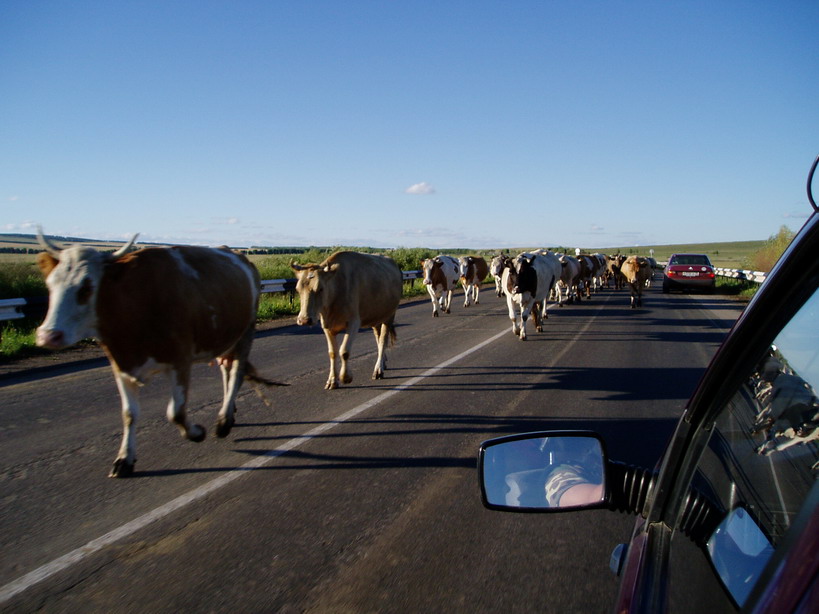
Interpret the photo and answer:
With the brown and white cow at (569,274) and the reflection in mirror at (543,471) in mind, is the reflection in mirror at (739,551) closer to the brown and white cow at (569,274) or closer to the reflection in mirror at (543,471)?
the reflection in mirror at (543,471)

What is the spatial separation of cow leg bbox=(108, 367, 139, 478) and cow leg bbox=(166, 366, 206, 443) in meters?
0.28

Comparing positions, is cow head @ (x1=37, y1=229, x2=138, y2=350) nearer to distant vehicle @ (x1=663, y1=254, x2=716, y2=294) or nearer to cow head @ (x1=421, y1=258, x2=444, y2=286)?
cow head @ (x1=421, y1=258, x2=444, y2=286)

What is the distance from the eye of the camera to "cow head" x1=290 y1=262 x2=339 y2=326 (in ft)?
26.4

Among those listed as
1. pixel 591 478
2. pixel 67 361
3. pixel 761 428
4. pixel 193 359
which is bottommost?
pixel 67 361

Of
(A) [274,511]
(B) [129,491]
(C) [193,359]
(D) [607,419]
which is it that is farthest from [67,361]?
(D) [607,419]

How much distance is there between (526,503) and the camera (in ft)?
6.34

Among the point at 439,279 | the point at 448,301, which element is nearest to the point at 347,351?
the point at 439,279

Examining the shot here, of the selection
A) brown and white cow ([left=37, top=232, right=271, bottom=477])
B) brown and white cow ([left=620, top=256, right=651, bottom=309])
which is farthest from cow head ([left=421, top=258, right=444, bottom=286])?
brown and white cow ([left=37, top=232, right=271, bottom=477])

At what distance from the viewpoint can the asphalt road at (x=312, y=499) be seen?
10.5 feet

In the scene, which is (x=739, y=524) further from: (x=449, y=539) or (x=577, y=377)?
(x=577, y=377)

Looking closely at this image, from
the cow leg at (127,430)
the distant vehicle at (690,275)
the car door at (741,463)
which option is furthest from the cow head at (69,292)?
the distant vehicle at (690,275)

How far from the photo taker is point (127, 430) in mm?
5043

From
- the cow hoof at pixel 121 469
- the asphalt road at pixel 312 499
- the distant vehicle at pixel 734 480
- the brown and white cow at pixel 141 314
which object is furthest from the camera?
the cow hoof at pixel 121 469

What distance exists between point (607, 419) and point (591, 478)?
5.02 m
